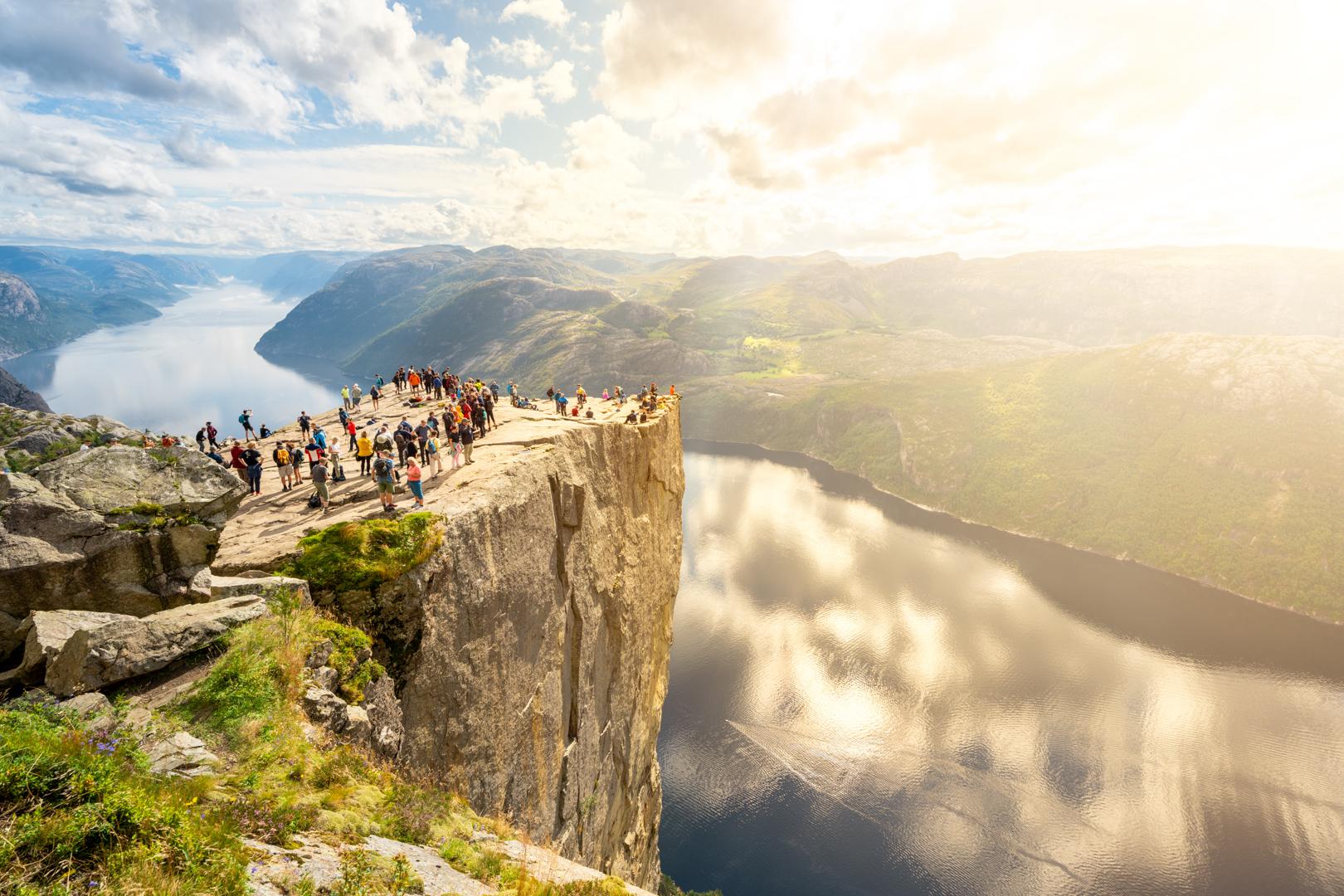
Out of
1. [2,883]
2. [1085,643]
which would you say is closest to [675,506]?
[2,883]

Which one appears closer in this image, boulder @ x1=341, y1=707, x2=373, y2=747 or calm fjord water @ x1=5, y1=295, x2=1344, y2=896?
boulder @ x1=341, y1=707, x2=373, y2=747

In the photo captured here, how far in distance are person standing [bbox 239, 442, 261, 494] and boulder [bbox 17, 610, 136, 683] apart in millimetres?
11957

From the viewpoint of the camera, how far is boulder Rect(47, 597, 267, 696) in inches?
437

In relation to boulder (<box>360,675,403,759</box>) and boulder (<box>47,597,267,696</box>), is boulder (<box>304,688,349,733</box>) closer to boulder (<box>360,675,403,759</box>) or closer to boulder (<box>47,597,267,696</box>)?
boulder (<box>360,675,403,759</box>)

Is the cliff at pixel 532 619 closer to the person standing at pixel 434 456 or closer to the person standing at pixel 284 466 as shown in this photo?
the person standing at pixel 434 456

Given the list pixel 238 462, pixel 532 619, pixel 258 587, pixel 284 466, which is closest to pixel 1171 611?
pixel 532 619

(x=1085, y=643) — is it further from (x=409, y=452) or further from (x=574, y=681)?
(x=409, y=452)

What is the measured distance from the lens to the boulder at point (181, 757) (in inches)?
361

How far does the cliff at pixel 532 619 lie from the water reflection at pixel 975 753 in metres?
42.1

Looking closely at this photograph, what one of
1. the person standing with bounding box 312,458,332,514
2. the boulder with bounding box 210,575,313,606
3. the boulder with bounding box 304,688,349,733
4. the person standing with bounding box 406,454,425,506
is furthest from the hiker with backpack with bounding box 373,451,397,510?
the boulder with bounding box 304,688,349,733

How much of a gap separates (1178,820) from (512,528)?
94.6m

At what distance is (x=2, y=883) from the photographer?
6.22 m

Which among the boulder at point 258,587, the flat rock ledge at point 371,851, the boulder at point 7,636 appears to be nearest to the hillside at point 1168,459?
the flat rock ledge at point 371,851

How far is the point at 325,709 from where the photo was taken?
506 inches
